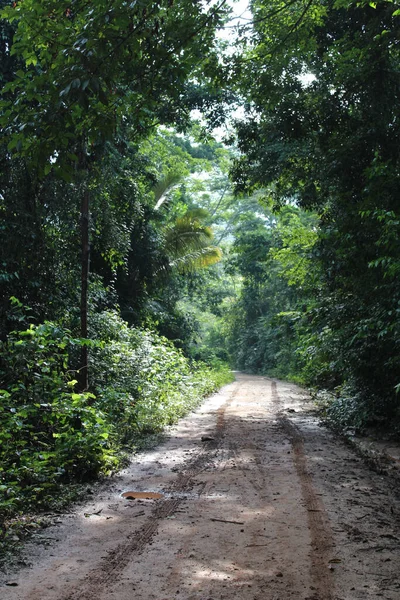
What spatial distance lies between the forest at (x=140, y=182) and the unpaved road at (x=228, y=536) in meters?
0.72

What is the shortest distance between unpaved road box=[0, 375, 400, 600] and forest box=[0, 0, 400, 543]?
721 millimetres

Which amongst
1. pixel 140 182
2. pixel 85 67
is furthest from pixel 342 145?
pixel 85 67

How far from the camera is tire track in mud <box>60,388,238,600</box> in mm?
3244

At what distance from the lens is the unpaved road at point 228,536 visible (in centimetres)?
326

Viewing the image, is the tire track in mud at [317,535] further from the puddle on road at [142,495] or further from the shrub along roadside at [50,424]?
the shrub along roadside at [50,424]

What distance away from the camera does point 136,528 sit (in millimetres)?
4391

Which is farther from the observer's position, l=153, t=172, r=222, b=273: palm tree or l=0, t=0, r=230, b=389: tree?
l=153, t=172, r=222, b=273: palm tree

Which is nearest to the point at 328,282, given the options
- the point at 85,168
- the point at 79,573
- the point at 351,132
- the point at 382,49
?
the point at 351,132

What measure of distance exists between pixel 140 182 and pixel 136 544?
35.4 feet

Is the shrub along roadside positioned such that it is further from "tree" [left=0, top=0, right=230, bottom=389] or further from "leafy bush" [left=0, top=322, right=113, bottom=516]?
"tree" [left=0, top=0, right=230, bottom=389]

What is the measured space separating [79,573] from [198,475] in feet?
9.54

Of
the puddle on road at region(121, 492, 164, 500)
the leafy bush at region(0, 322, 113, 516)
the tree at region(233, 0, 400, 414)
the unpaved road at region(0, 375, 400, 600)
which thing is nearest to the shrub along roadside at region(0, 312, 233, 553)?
the leafy bush at region(0, 322, 113, 516)

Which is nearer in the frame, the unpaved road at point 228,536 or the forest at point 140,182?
the unpaved road at point 228,536

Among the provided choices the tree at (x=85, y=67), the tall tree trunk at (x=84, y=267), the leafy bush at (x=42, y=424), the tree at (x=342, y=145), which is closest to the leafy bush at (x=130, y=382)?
the tall tree trunk at (x=84, y=267)
